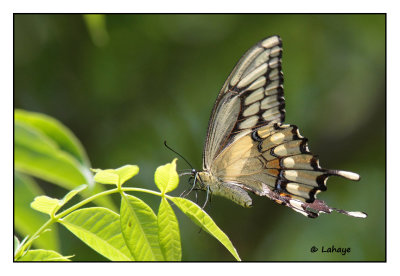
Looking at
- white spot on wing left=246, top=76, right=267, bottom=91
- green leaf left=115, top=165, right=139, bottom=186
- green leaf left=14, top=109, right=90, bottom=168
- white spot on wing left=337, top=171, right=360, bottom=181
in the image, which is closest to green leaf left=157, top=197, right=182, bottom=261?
green leaf left=115, top=165, right=139, bottom=186

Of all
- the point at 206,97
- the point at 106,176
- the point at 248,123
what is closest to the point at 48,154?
the point at 106,176

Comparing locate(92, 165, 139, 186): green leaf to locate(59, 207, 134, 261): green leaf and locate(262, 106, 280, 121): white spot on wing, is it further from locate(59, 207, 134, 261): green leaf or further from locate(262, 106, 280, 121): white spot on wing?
locate(262, 106, 280, 121): white spot on wing

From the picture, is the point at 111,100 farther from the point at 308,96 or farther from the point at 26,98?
the point at 308,96

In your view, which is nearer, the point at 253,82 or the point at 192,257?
the point at 253,82

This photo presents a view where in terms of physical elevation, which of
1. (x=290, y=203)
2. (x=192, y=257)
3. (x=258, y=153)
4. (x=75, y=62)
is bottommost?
(x=192, y=257)

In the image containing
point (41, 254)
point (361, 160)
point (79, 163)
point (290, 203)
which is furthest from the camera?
point (361, 160)

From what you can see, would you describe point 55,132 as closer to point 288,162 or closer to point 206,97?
point 288,162

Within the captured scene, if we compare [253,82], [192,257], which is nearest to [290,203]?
[253,82]
